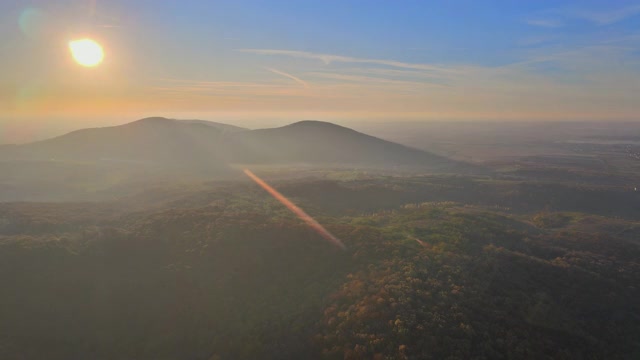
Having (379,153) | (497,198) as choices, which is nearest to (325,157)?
(379,153)

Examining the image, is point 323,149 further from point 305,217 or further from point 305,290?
point 305,290

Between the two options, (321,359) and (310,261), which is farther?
(310,261)

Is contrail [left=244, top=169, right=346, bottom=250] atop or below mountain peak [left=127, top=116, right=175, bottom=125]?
below

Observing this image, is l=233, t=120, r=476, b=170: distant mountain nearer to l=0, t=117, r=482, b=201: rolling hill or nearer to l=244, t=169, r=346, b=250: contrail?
l=0, t=117, r=482, b=201: rolling hill

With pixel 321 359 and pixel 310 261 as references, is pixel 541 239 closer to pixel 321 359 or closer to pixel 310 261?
pixel 310 261

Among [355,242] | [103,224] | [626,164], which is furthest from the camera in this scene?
[626,164]

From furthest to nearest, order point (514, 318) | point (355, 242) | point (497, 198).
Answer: point (497, 198) < point (355, 242) < point (514, 318)

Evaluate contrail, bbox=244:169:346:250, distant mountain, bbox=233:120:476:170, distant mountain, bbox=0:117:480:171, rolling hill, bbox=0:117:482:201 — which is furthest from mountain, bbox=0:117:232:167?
contrail, bbox=244:169:346:250
